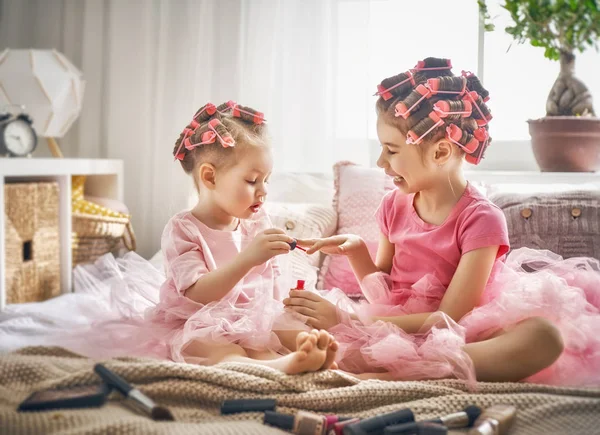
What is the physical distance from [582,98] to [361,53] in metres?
0.65

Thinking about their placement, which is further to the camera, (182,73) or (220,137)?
(182,73)

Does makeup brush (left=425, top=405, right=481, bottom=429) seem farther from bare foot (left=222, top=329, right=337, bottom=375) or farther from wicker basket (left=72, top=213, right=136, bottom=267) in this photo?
wicker basket (left=72, top=213, right=136, bottom=267)

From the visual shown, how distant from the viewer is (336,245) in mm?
1320

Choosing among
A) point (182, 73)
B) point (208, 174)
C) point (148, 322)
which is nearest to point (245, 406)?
point (148, 322)

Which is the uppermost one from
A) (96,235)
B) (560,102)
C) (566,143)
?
(560,102)

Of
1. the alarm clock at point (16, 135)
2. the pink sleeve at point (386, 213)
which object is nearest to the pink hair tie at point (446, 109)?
the pink sleeve at point (386, 213)

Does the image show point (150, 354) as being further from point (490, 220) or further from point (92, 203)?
point (92, 203)

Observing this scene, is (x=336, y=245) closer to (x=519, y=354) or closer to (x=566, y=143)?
(x=519, y=354)

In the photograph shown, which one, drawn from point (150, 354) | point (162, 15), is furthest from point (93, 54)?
point (150, 354)

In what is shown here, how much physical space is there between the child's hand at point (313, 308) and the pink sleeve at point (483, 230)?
0.26m

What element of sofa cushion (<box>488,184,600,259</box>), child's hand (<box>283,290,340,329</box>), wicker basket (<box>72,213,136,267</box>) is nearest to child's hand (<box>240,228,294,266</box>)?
child's hand (<box>283,290,340,329</box>)

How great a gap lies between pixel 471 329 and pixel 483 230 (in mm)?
180

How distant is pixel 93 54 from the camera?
2.44 metres

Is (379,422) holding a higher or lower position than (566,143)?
lower
